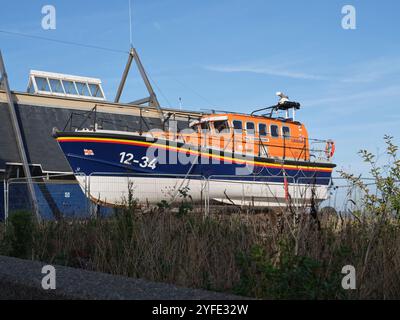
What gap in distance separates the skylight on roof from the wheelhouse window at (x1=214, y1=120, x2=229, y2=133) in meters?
10.5

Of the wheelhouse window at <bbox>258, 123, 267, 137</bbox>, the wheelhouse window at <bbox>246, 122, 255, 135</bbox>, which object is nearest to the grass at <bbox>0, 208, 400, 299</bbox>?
the wheelhouse window at <bbox>246, 122, 255, 135</bbox>

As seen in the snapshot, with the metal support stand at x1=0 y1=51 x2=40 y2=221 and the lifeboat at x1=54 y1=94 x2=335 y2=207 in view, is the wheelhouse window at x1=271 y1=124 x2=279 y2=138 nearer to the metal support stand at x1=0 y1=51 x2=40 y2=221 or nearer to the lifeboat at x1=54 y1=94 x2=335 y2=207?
the lifeboat at x1=54 y1=94 x2=335 y2=207

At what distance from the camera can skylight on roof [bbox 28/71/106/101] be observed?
26.5 metres

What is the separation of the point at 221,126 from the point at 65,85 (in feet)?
39.7

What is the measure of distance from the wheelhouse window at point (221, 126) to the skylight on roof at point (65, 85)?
10502mm

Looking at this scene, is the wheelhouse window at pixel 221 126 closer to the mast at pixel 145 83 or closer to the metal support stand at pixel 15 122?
the mast at pixel 145 83

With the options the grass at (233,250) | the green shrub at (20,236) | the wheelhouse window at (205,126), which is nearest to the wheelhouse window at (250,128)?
the wheelhouse window at (205,126)

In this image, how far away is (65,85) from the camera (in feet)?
90.2

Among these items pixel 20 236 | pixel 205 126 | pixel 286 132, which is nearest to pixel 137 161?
pixel 205 126

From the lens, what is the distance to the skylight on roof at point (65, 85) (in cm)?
2646

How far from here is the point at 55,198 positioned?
16562 mm

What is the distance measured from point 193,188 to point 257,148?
3.07 m

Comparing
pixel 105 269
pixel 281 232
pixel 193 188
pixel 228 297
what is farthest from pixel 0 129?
pixel 228 297

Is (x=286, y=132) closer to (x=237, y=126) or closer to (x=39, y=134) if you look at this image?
(x=237, y=126)
